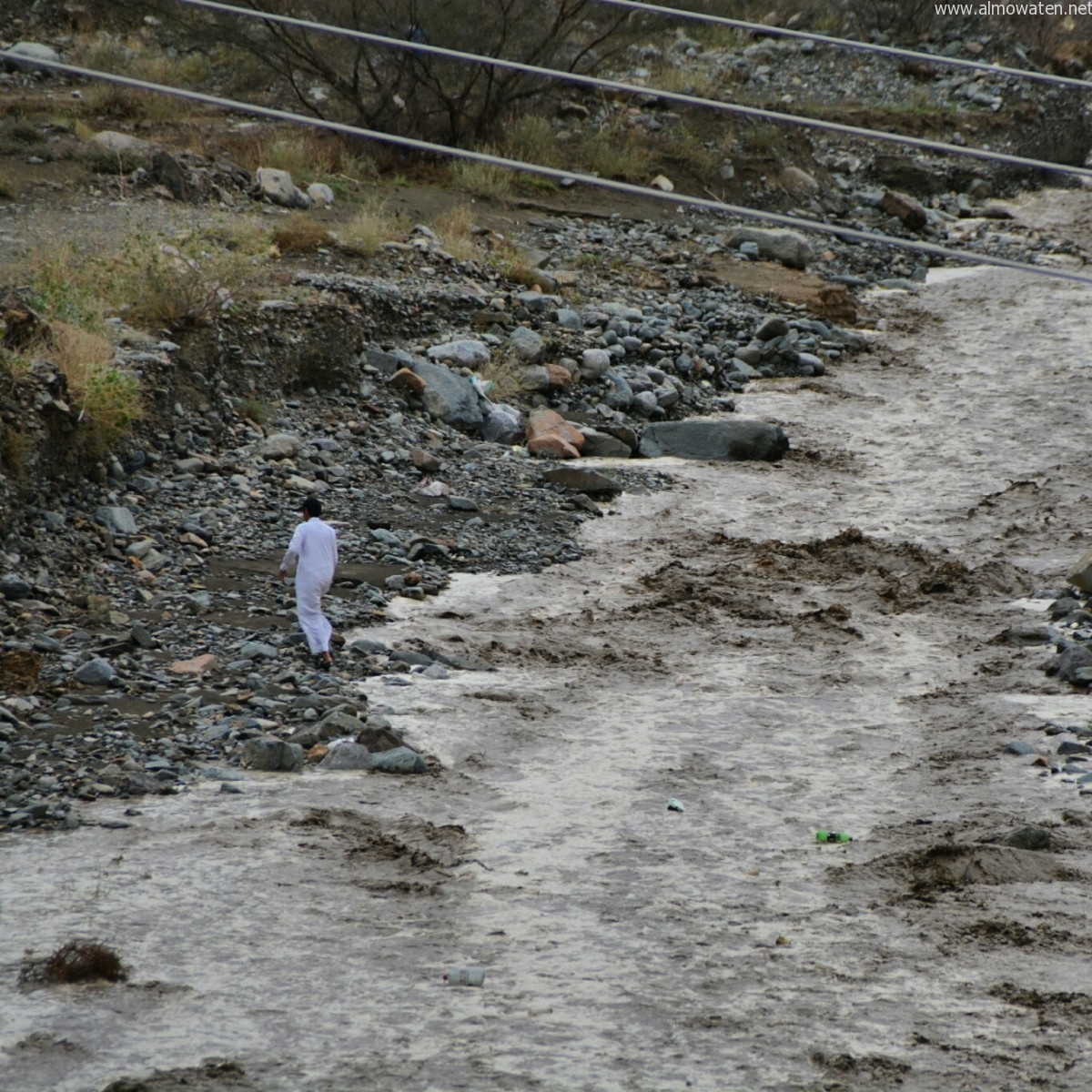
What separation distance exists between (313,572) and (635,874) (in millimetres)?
3065

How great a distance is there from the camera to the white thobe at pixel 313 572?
8250 mm

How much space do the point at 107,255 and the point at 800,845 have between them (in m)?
9.35

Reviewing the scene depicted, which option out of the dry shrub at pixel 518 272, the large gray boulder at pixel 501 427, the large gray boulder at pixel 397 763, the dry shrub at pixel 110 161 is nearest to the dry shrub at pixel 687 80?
the dry shrub at pixel 518 272

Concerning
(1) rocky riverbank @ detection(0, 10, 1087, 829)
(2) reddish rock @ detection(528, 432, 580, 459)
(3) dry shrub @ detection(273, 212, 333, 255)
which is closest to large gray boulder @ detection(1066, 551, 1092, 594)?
(1) rocky riverbank @ detection(0, 10, 1087, 829)

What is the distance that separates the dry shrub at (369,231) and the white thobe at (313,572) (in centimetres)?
767

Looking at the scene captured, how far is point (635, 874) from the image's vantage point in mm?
6113

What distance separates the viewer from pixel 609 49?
1009 inches

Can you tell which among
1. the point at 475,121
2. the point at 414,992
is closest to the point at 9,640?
the point at 414,992

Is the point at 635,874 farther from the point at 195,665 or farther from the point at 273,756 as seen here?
the point at 195,665

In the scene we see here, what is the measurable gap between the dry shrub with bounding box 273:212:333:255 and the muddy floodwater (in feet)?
19.8

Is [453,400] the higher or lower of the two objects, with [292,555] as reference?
higher

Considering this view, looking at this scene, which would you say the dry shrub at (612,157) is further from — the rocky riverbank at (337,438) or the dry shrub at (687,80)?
the dry shrub at (687,80)

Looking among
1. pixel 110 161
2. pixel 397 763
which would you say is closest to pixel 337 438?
pixel 397 763

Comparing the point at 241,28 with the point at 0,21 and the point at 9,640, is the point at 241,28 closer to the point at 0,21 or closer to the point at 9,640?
the point at 0,21
